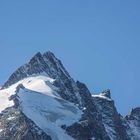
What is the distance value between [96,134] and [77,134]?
25.9 ft

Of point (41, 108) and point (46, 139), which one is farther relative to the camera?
point (41, 108)

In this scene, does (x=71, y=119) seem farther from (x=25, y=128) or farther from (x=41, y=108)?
(x=25, y=128)

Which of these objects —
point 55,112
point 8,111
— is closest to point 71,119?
point 55,112

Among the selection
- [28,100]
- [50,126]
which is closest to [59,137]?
[50,126]

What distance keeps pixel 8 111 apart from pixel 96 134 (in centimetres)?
2307

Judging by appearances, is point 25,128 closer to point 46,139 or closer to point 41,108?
point 46,139

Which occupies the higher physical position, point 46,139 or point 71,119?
point 71,119

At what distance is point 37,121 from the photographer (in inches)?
7323

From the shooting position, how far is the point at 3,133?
17888cm

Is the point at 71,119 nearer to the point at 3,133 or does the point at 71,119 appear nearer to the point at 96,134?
the point at 96,134

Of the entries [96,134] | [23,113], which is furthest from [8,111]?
[96,134]

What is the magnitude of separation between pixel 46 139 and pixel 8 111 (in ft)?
44.2

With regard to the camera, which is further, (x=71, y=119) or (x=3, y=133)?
(x=71, y=119)

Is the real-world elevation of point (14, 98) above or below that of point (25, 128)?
above
